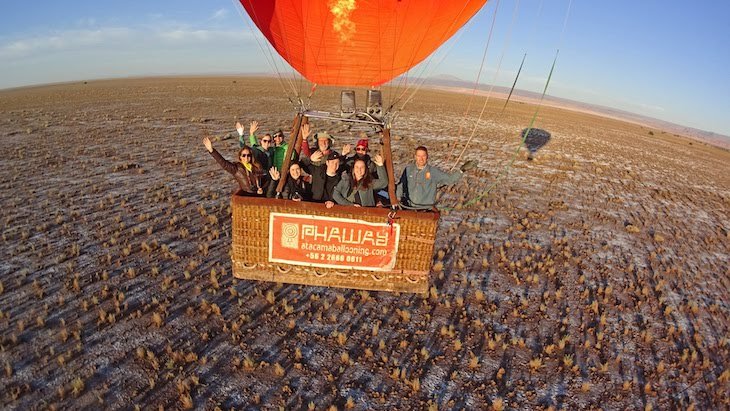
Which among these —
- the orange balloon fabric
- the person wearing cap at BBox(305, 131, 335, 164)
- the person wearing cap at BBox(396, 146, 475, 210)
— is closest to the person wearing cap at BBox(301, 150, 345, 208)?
the person wearing cap at BBox(305, 131, 335, 164)

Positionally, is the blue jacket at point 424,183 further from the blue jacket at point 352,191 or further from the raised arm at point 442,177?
the blue jacket at point 352,191

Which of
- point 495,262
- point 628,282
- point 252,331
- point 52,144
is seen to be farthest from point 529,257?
point 52,144

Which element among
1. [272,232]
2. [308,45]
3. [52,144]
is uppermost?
[308,45]

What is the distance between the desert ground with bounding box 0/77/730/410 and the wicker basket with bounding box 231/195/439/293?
0.99m

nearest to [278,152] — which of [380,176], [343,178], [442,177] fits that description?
[343,178]

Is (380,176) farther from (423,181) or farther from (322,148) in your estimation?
(322,148)

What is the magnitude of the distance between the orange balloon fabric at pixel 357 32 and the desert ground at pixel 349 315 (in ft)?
10.3

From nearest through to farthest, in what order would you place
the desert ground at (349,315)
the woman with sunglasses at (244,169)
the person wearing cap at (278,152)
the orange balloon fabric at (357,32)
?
1. the desert ground at (349,315)
2. the woman with sunglasses at (244,169)
3. the orange balloon fabric at (357,32)
4. the person wearing cap at (278,152)

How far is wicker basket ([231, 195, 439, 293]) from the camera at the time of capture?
16.9 ft

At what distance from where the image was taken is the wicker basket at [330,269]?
5.16 meters

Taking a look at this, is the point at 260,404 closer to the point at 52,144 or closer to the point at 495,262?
the point at 495,262

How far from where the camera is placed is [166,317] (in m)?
6.18

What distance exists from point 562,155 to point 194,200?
67.8ft

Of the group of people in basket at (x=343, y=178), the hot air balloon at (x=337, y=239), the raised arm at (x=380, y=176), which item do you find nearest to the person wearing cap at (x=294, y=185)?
the group of people in basket at (x=343, y=178)
